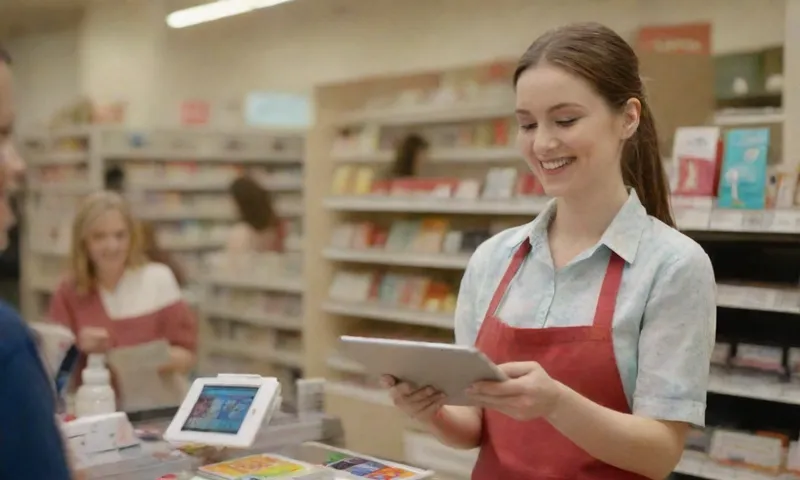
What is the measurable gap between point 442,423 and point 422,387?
0.63 feet

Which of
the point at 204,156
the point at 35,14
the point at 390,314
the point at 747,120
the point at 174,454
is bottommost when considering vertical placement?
the point at 390,314

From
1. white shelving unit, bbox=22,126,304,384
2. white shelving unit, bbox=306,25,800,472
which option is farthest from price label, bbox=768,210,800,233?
white shelving unit, bbox=22,126,304,384

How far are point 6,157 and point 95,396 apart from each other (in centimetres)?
151

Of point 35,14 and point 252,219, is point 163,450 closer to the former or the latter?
point 252,219

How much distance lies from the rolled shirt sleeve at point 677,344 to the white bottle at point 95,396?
1.62 metres

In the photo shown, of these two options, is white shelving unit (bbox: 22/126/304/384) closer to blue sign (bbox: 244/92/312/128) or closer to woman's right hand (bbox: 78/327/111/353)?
blue sign (bbox: 244/92/312/128)

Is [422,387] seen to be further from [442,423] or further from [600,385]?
[600,385]

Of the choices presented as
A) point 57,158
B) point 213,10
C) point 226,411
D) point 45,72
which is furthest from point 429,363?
point 45,72

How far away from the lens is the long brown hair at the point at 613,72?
5.72 feet

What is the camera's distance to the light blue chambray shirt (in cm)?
166

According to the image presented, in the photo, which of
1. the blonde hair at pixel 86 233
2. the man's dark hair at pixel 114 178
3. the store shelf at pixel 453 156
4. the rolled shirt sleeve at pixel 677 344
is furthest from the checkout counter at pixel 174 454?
the man's dark hair at pixel 114 178

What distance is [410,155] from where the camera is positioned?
5.67 meters

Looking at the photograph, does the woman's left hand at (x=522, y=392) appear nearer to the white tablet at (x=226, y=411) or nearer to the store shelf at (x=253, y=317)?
the white tablet at (x=226, y=411)

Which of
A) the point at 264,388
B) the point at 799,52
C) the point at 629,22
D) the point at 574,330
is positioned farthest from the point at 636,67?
the point at 629,22
